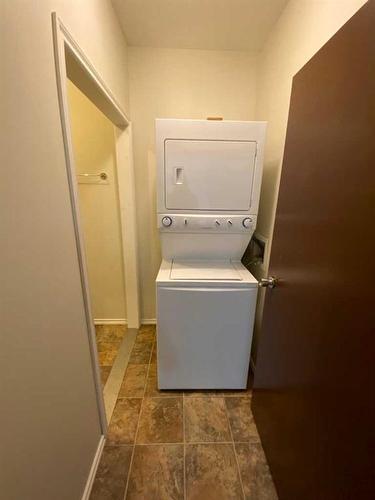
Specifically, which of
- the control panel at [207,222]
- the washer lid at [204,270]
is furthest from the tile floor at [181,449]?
the control panel at [207,222]

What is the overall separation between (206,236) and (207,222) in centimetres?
13

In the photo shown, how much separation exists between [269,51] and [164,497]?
9.06 feet

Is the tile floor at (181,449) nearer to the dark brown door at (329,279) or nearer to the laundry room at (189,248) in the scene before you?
the laundry room at (189,248)

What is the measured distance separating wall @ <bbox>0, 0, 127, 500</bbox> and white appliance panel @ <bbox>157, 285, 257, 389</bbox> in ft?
2.00

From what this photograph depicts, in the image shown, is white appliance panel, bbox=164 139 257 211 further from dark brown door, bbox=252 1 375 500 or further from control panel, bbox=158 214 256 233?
dark brown door, bbox=252 1 375 500

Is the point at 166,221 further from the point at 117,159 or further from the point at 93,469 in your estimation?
the point at 93,469

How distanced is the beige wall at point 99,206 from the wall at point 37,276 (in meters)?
1.05

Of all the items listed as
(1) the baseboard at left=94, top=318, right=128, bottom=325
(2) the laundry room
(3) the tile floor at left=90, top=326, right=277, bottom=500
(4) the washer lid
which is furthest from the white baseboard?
(4) the washer lid

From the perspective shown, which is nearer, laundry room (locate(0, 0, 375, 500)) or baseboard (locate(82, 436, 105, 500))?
laundry room (locate(0, 0, 375, 500))

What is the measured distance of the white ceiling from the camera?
137 centimetres

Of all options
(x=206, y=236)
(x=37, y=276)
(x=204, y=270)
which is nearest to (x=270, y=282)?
(x=204, y=270)

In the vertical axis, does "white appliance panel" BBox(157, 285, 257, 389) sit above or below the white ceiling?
below

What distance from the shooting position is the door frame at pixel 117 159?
82 cm

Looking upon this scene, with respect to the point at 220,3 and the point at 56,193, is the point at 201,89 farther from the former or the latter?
the point at 56,193
